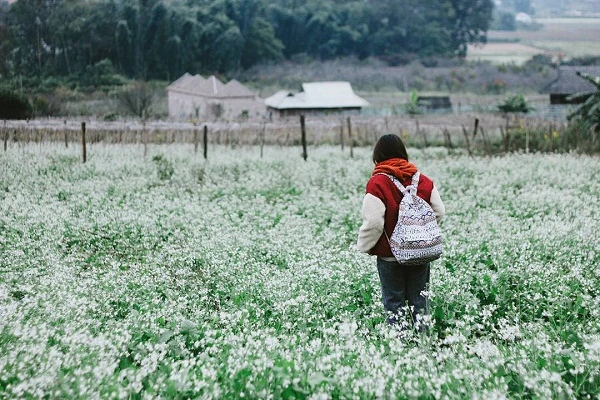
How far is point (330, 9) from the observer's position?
310 ft

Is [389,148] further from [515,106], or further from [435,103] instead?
→ [435,103]

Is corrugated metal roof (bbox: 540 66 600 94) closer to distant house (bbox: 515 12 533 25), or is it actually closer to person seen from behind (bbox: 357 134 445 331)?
person seen from behind (bbox: 357 134 445 331)

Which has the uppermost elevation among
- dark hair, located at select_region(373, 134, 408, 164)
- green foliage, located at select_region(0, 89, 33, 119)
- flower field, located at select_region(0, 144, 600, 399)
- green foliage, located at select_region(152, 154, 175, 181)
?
green foliage, located at select_region(0, 89, 33, 119)

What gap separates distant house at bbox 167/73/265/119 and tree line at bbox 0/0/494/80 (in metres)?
2.72

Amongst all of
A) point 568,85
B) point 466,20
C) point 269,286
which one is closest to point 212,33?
point 568,85

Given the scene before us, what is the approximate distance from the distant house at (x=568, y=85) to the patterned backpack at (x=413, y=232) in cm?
4856

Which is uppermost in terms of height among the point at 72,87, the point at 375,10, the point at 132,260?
the point at 375,10

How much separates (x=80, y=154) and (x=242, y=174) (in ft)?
15.7

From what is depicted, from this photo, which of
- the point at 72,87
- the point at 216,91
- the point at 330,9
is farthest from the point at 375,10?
the point at 72,87

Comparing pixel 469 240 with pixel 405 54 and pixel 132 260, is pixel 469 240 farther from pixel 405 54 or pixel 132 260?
pixel 405 54

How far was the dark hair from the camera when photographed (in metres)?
5.64

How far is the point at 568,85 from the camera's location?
49.5 metres

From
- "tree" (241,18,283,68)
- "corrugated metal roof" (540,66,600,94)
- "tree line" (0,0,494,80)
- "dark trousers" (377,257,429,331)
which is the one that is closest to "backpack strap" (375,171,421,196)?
"dark trousers" (377,257,429,331)

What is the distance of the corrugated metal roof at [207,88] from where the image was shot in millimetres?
42688
